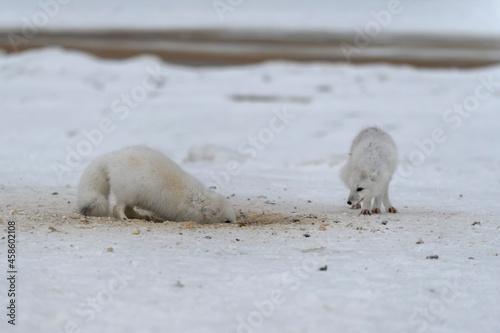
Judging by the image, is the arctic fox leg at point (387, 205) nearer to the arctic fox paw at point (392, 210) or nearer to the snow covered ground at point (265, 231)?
the arctic fox paw at point (392, 210)

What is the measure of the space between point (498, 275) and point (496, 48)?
126ft

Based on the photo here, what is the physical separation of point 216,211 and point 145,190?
0.76 metres

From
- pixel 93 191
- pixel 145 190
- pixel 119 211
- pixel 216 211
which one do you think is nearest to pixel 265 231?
pixel 216 211

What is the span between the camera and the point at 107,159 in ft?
21.3

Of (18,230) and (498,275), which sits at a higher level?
(498,275)

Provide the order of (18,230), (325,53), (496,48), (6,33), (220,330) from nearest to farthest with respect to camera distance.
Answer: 1. (220,330)
2. (18,230)
3. (325,53)
4. (496,48)
5. (6,33)

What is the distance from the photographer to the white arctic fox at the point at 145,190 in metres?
6.40

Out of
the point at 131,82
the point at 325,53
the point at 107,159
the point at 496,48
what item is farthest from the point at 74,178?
the point at 496,48

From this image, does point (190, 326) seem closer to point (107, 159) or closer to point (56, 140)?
point (107, 159)

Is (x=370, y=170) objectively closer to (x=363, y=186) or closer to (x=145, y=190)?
(x=363, y=186)

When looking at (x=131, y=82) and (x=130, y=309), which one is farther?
(x=131, y=82)

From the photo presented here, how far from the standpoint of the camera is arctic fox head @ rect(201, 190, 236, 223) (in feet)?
21.7

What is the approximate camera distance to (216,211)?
21.8 feet

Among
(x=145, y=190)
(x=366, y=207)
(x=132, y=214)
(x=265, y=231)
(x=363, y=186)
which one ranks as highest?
(x=363, y=186)
